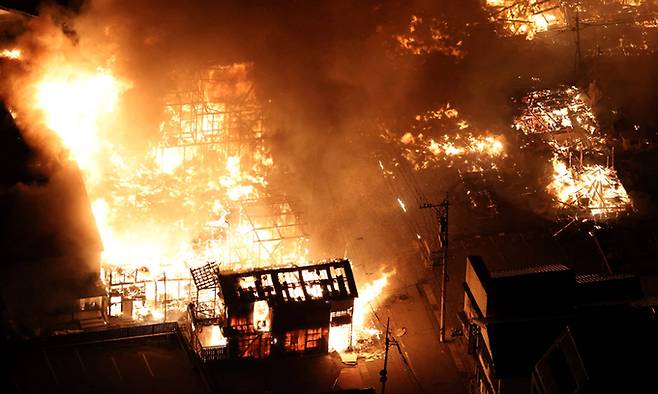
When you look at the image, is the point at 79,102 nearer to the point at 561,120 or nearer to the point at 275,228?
the point at 275,228

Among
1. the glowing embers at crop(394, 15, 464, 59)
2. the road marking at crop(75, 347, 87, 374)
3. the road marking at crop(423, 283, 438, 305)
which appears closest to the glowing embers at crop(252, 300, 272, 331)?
the road marking at crop(75, 347, 87, 374)

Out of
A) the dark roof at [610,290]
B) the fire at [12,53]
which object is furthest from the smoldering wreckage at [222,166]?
the dark roof at [610,290]

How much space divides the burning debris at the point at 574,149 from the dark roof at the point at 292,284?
50.3 feet

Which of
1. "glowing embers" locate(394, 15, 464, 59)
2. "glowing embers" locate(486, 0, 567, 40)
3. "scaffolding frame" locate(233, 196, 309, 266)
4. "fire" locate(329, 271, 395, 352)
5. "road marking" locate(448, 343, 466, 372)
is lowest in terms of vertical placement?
"road marking" locate(448, 343, 466, 372)

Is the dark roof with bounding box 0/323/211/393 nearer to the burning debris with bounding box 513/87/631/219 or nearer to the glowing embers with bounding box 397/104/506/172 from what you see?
the glowing embers with bounding box 397/104/506/172

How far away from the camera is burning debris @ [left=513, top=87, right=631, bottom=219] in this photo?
33.5 m

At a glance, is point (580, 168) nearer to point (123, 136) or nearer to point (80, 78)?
point (123, 136)

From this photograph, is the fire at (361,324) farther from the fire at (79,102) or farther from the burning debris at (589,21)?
the burning debris at (589,21)

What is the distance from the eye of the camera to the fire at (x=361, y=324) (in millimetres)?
26000

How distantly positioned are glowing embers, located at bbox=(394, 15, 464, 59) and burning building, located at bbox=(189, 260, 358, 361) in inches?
885

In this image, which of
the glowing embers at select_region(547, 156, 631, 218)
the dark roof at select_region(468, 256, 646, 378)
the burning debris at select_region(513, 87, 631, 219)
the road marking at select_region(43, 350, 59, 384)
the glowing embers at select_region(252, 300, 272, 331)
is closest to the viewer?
the road marking at select_region(43, 350, 59, 384)

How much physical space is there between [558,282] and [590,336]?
13.3 ft

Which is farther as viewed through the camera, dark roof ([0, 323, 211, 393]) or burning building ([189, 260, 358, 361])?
burning building ([189, 260, 358, 361])

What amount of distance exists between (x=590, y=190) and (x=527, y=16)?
1732 cm
